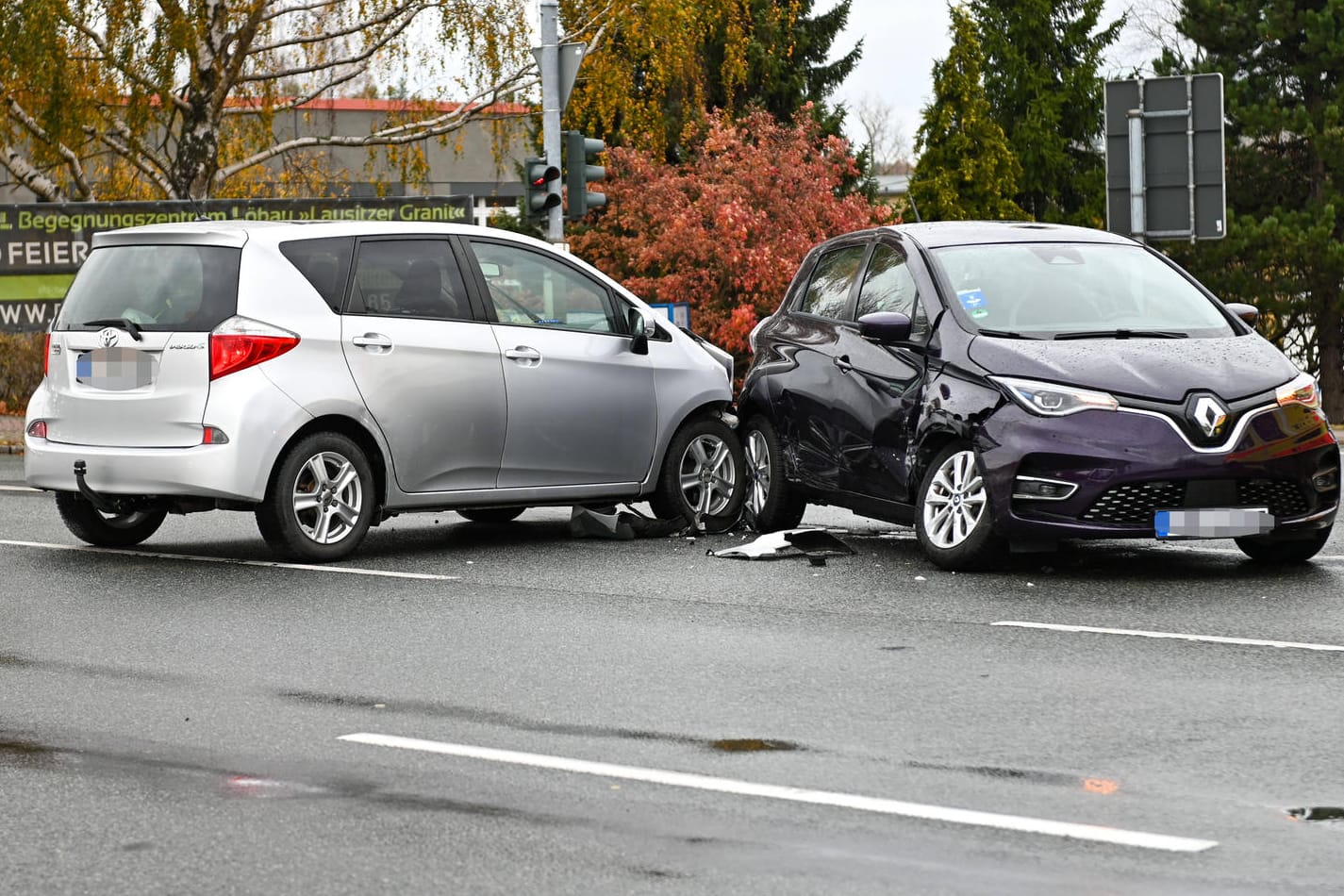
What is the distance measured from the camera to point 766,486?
39.3 ft

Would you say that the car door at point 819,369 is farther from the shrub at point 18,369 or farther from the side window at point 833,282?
the shrub at point 18,369

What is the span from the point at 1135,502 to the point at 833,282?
2923 millimetres

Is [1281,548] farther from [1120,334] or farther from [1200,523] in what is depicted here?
[1120,334]

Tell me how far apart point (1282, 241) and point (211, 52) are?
2471 centimetres

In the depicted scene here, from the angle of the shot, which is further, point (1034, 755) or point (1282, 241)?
point (1282, 241)

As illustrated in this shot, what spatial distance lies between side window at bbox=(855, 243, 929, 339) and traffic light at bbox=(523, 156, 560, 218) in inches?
389

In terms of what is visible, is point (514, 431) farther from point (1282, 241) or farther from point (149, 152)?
point (1282, 241)

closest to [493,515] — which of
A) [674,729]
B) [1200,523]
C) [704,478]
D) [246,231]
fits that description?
[704,478]

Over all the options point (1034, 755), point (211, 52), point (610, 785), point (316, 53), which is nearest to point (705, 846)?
point (610, 785)

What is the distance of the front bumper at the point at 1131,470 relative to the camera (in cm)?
926

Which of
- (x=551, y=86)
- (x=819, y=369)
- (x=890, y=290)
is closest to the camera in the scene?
(x=890, y=290)

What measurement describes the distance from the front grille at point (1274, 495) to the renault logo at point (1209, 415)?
29cm

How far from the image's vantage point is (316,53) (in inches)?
1486

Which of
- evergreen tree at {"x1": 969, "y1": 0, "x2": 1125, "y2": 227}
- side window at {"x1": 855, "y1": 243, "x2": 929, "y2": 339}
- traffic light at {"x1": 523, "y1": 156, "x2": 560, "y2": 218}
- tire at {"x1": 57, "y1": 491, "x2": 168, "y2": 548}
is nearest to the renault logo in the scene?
side window at {"x1": 855, "y1": 243, "x2": 929, "y2": 339}
